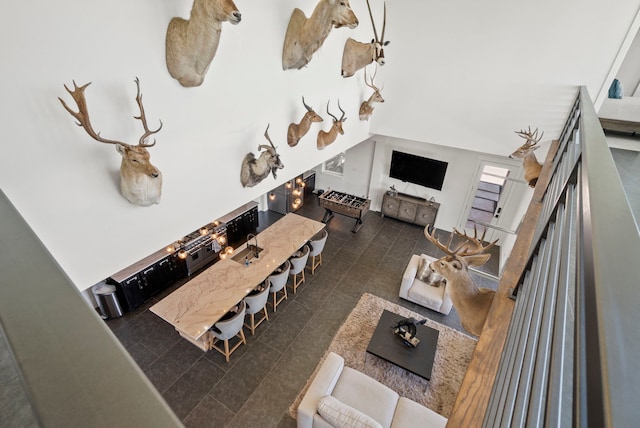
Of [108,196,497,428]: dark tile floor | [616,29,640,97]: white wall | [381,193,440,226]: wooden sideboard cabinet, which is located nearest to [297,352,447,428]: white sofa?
[108,196,497,428]: dark tile floor

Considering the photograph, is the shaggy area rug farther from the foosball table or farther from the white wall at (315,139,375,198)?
the white wall at (315,139,375,198)

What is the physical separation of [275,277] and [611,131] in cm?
504

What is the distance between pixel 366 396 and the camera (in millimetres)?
3523

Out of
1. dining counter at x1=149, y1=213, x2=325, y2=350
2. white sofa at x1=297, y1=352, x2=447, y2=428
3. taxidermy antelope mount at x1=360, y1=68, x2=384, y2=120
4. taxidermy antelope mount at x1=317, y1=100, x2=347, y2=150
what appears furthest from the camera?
taxidermy antelope mount at x1=360, y1=68, x2=384, y2=120

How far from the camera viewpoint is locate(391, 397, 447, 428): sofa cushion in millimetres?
3268

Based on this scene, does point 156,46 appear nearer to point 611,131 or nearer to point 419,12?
point 419,12

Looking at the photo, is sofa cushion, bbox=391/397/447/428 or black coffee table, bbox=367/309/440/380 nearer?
sofa cushion, bbox=391/397/447/428

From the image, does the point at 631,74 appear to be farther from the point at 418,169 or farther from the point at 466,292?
the point at 466,292

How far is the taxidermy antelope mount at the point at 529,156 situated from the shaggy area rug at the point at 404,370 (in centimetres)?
270

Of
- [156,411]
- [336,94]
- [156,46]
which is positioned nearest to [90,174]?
[156,46]

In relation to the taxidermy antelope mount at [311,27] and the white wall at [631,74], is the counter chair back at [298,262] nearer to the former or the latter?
the taxidermy antelope mount at [311,27]

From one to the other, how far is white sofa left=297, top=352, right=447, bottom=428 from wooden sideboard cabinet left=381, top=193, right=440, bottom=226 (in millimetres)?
5060

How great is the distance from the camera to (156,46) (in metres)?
2.30

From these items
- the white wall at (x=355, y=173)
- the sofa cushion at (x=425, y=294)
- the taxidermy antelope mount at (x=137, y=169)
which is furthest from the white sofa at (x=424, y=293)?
the taxidermy antelope mount at (x=137, y=169)
